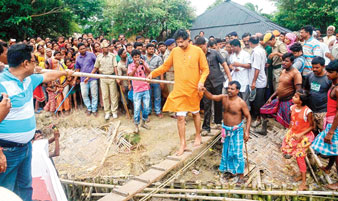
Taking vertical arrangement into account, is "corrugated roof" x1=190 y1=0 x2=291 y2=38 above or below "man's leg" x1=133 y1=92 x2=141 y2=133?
above

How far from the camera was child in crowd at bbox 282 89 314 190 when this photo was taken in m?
3.92

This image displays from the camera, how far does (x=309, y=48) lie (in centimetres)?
530

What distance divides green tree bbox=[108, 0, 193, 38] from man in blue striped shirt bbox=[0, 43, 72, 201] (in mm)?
15883

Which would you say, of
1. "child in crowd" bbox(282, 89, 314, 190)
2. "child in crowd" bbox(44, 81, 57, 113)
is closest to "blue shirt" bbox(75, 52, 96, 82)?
"child in crowd" bbox(44, 81, 57, 113)

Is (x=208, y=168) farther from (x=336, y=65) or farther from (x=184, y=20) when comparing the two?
(x=184, y=20)

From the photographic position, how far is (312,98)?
432 cm

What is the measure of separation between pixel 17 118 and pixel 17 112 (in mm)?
65

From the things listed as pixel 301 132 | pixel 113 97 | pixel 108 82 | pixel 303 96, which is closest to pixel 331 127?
pixel 301 132

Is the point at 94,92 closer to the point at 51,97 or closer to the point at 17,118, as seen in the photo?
the point at 51,97

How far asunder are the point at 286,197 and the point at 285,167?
85cm

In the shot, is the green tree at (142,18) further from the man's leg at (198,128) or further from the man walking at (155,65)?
the man's leg at (198,128)

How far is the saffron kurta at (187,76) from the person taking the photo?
4203 mm

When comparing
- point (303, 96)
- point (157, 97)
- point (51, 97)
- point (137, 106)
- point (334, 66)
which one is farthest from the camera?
point (51, 97)

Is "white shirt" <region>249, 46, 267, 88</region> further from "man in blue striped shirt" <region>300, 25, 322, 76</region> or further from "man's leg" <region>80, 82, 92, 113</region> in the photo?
"man's leg" <region>80, 82, 92, 113</region>
